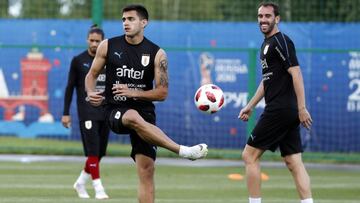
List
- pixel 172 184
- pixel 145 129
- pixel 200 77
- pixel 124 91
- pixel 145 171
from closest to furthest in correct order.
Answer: pixel 145 129 < pixel 124 91 < pixel 145 171 < pixel 172 184 < pixel 200 77

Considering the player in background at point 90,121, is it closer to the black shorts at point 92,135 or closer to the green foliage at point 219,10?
the black shorts at point 92,135

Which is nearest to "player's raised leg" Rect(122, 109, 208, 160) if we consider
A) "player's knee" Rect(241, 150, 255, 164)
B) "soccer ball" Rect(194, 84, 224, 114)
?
"soccer ball" Rect(194, 84, 224, 114)

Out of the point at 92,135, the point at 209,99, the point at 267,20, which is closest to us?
the point at 209,99

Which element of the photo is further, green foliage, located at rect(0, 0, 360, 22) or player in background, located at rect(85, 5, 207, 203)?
green foliage, located at rect(0, 0, 360, 22)

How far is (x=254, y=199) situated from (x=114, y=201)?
2676 millimetres

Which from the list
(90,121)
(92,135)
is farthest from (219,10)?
(92,135)

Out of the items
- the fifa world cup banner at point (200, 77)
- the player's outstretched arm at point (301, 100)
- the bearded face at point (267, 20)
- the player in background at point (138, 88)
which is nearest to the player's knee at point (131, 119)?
the player in background at point (138, 88)

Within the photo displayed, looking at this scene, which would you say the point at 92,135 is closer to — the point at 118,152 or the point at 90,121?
the point at 90,121

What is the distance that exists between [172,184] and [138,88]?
5561 mm

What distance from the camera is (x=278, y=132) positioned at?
1075 centimetres

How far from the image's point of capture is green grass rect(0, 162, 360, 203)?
13.3 metres

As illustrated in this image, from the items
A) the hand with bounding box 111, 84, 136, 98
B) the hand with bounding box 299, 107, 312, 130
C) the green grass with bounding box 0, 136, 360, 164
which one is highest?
the hand with bounding box 111, 84, 136, 98

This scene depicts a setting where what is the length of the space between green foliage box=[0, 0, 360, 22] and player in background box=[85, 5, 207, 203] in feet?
36.6

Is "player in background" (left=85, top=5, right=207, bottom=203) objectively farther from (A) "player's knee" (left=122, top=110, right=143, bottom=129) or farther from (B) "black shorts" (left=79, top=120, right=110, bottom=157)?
(B) "black shorts" (left=79, top=120, right=110, bottom=157)
